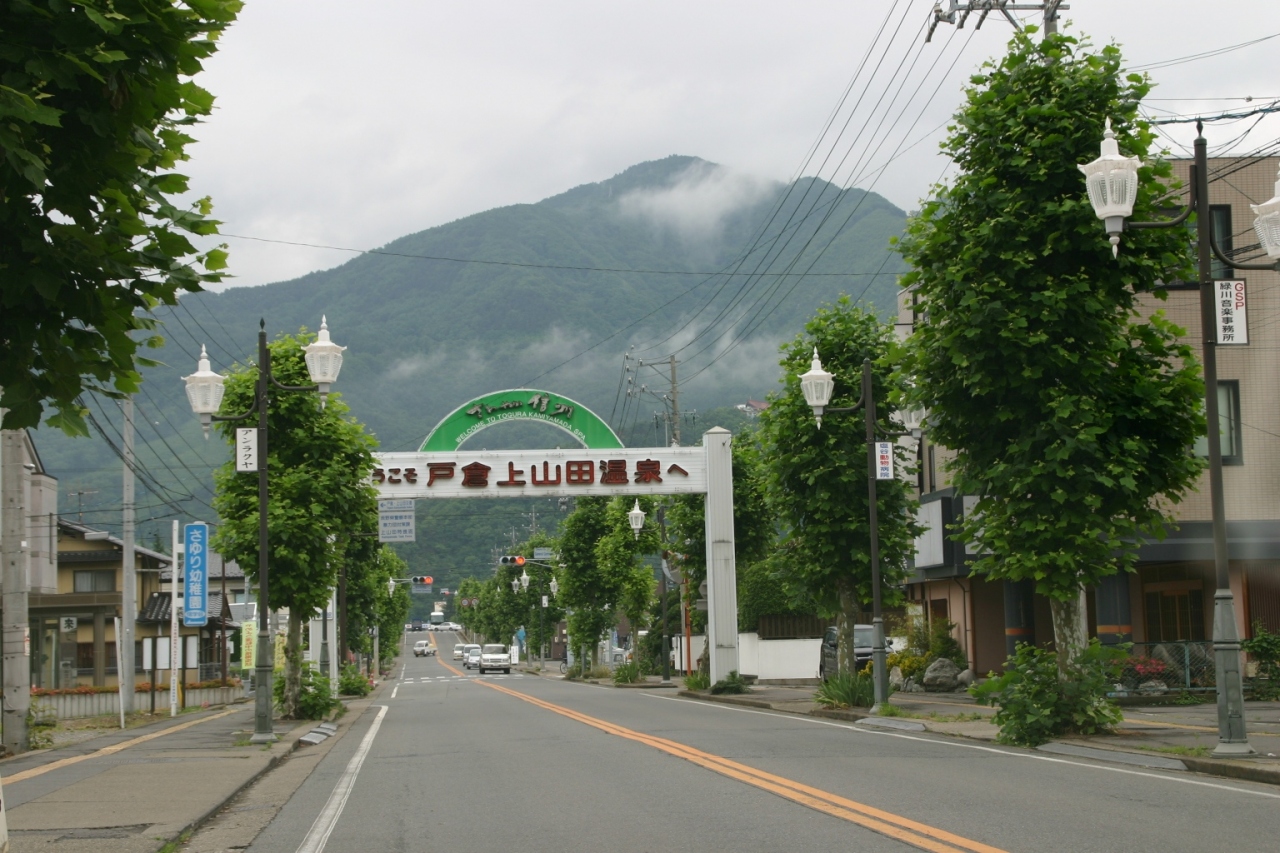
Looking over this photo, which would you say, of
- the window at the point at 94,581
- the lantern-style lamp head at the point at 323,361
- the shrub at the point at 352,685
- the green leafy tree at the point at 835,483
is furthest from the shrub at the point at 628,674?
the lantern-style lamp head at the point at 323,361

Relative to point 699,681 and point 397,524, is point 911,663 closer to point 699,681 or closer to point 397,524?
point 699,681

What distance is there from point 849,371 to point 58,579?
1704 inches

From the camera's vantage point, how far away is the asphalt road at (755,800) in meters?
9.19

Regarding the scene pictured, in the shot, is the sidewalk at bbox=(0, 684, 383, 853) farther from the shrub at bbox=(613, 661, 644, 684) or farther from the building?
the shrub at bbox=(613, 661, 644, 684)

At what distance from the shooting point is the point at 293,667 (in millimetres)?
26719

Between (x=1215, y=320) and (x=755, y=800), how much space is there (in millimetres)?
7488

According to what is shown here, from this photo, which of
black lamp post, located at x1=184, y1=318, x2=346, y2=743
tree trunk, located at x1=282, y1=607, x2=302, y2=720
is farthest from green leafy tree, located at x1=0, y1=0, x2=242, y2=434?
tree trunk, located at x1=282, y1=607, x2=302, y2=720

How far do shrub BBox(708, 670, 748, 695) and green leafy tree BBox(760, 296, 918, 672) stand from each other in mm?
8027

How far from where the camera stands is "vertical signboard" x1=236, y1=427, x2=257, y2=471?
22484mm

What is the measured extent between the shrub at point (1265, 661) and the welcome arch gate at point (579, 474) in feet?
47.6

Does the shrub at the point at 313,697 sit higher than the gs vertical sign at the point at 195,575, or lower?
lower

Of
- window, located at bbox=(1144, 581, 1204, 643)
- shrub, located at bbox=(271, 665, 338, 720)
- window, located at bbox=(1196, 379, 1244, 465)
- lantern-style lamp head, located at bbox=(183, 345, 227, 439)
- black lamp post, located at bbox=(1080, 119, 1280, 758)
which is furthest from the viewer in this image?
window, located at bbox=(1144, 581, 1204, 643)

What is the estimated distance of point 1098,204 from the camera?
14.2 meters

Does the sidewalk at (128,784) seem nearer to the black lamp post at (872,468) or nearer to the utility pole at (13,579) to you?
the utility pole at (13,579)
